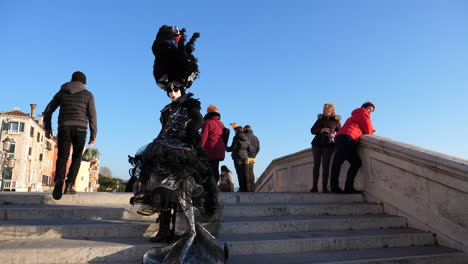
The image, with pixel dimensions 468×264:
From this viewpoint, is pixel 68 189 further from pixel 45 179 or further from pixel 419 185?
pixel 45 179

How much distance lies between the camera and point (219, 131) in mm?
6734

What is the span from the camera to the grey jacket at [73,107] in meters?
4.54

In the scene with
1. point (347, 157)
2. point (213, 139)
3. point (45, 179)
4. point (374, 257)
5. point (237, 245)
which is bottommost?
point (45, 179)

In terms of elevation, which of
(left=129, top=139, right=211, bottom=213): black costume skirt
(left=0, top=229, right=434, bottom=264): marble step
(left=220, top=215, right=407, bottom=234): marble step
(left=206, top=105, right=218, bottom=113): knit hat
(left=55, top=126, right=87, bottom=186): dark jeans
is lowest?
(left=0, top=229, right=434, bottom=264): marble step

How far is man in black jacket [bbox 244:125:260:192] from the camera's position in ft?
28.0

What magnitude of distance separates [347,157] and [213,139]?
281 centimetres

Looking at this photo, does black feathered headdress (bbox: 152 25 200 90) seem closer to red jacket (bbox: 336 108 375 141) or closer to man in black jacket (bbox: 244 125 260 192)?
red jacket (bbox: 336 108 375 141)

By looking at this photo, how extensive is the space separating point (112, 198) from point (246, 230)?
6.87 feet

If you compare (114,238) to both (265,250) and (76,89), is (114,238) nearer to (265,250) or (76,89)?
(265,250)

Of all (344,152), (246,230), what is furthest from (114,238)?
(344,152)

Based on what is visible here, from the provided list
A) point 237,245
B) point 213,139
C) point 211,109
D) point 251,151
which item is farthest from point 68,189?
point 251,151

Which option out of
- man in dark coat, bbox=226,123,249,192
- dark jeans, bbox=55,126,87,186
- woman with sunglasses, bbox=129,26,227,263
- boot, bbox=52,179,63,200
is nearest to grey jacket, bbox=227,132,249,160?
man in dark coat, bbox=226,123,249,192

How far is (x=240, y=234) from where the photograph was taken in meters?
3.79

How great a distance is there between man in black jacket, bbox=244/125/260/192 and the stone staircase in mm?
3605
